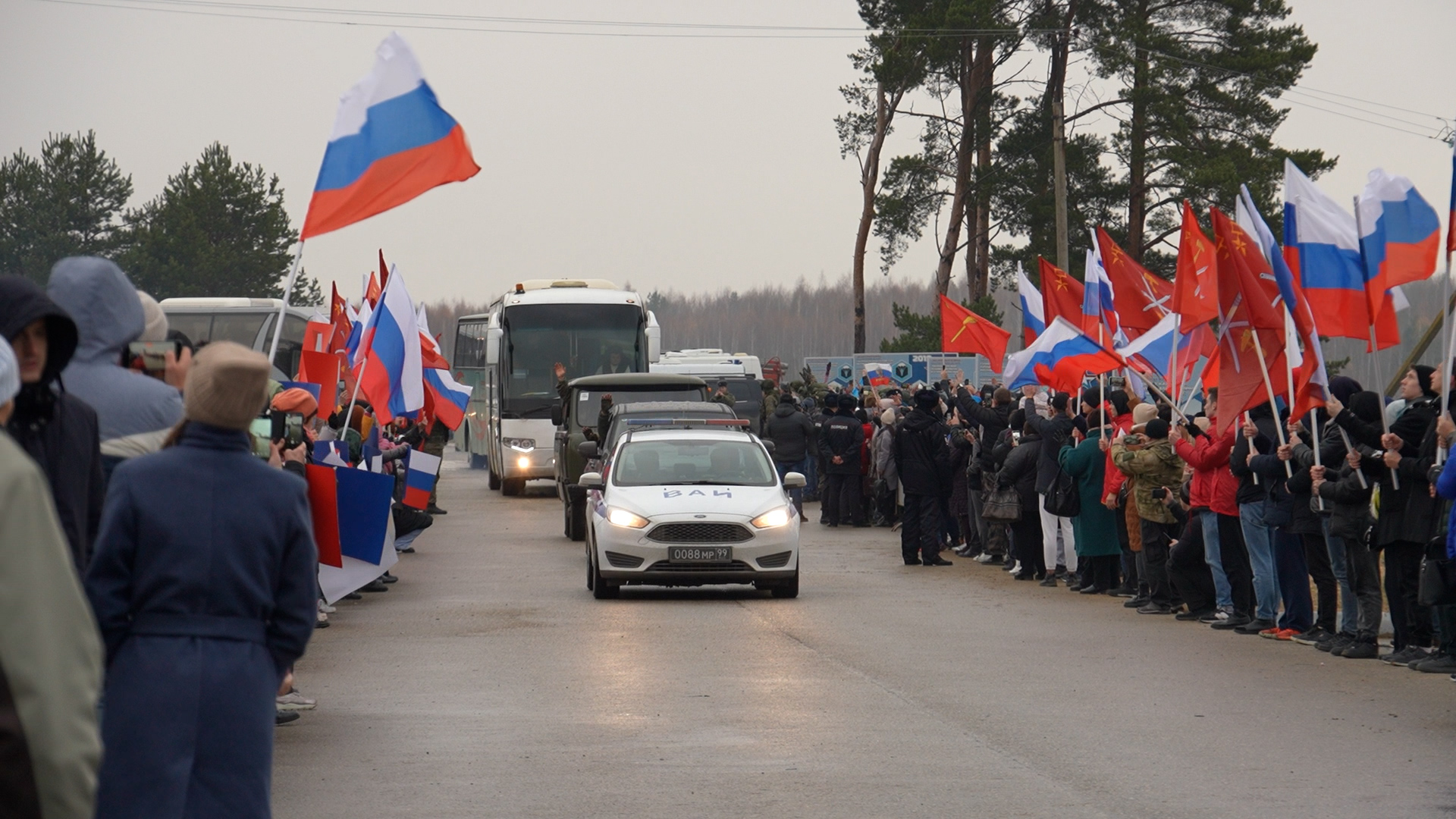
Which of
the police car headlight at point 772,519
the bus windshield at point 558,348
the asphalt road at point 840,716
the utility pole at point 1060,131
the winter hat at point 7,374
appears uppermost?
the utility pole at point 1060,131

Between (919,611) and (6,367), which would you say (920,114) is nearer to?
(919,611)

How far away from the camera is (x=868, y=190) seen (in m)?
53.0

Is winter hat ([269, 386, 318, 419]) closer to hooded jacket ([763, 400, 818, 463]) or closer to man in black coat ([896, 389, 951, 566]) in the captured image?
man in black coat ([896, 389, 951, 566])

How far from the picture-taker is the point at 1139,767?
8727 mm

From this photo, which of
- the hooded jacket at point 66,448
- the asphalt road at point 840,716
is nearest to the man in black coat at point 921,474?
A: the asphalt road at point 840,716

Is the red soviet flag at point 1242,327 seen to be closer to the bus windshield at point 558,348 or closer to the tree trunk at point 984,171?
the bus windshield at point 558,348

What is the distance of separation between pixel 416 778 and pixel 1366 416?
7777mm

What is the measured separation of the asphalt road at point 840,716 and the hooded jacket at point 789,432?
41.4 ft

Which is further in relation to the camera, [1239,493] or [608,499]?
[608,499]

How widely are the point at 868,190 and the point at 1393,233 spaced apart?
3962cm

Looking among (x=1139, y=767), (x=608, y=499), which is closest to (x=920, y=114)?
(x=608, y=499)

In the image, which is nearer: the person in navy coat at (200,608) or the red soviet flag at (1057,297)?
the person in navy coat at (200,608)

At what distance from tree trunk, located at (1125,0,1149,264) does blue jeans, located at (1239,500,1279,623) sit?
2887 cm

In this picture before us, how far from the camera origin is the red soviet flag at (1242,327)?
583 inches
